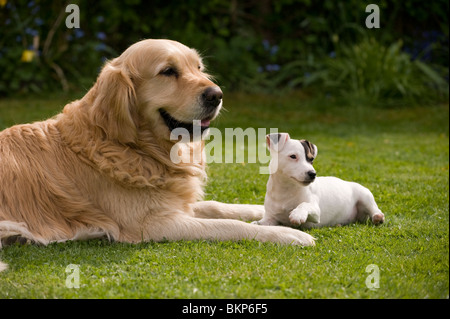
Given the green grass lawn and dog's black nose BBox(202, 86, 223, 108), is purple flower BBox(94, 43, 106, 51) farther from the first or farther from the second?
dog's black nose BBox(202, 86, 223, 108)

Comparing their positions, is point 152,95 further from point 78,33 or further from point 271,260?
point 78,33

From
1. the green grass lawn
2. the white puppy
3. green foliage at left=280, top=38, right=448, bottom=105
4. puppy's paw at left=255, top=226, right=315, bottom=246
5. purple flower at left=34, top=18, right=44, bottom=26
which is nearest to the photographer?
the green grass lawn

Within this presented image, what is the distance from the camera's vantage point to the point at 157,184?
13.3ft

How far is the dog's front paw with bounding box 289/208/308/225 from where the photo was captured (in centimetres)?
380

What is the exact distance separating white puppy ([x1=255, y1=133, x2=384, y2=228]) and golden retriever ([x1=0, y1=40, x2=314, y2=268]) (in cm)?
27

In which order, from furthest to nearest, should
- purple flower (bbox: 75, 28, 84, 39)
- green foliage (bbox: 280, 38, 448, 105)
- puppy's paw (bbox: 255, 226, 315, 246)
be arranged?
purple flower (bbox: 75, 28, 84, 39), green foliage (bbox: 280, 38, 448, 105), puppy's paw (bbox: 255, 226, 315, 246)

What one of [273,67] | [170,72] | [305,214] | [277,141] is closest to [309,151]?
[277,141]

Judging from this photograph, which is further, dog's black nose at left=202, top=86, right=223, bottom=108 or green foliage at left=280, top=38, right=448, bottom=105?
green foliage at left=280, top=38, right=448, bottom=105

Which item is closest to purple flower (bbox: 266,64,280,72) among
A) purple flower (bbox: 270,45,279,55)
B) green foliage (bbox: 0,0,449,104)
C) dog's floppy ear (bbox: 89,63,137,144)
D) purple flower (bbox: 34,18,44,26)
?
green foliage (bbox: 0,0,449,104)

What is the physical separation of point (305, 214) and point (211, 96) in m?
1.03

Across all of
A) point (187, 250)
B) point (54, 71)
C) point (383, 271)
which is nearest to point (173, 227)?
point (187, 250)

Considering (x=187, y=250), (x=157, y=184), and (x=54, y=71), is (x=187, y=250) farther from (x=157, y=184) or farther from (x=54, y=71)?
(x=54, y=71)

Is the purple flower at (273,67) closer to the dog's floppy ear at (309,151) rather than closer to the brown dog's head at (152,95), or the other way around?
the brown dog's head at (152,95)
